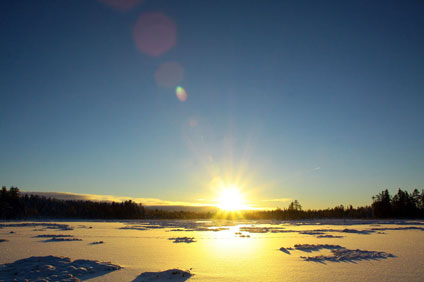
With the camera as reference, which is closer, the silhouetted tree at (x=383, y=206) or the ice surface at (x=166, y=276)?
the ice surface at (x=166, y=276)

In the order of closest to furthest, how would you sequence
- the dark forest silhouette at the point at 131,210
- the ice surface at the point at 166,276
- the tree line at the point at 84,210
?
the ice surface at the point at 166,276 → the dark forest silhouette at the point at 131,210 → the tree line at the point at 84,210

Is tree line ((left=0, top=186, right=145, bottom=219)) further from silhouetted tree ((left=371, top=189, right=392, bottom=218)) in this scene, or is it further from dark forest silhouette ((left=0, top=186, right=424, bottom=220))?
silhouetted tree ((left=371, top=189, right=392, bottom=218))

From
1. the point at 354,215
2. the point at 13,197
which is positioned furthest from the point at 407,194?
the point at 13,197

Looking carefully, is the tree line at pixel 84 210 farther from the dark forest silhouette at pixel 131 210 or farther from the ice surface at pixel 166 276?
the ice surface at pixel 166 276

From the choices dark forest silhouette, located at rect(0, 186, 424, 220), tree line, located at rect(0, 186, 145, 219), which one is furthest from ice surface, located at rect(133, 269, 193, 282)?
tree line, located at rect(0, 186, 145, 219)

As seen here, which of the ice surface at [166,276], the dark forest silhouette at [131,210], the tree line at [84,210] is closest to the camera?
the ice surface at [166,276]

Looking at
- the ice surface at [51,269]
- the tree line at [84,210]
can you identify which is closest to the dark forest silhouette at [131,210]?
the tree line at [84,210]

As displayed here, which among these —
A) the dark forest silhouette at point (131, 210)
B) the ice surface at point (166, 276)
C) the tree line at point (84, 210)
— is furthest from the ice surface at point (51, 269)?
the tree line at point (84, 210)

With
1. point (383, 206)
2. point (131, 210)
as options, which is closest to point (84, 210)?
point (131, 210)

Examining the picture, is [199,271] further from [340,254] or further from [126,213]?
[126,213]

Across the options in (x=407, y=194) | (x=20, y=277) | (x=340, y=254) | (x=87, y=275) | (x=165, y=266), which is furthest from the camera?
(x=407, y=194)

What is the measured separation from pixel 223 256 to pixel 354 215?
150431mm

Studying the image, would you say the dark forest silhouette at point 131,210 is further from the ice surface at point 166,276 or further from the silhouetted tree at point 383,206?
the ice surface at point 166,276

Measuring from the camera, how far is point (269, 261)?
15578 millimetres
